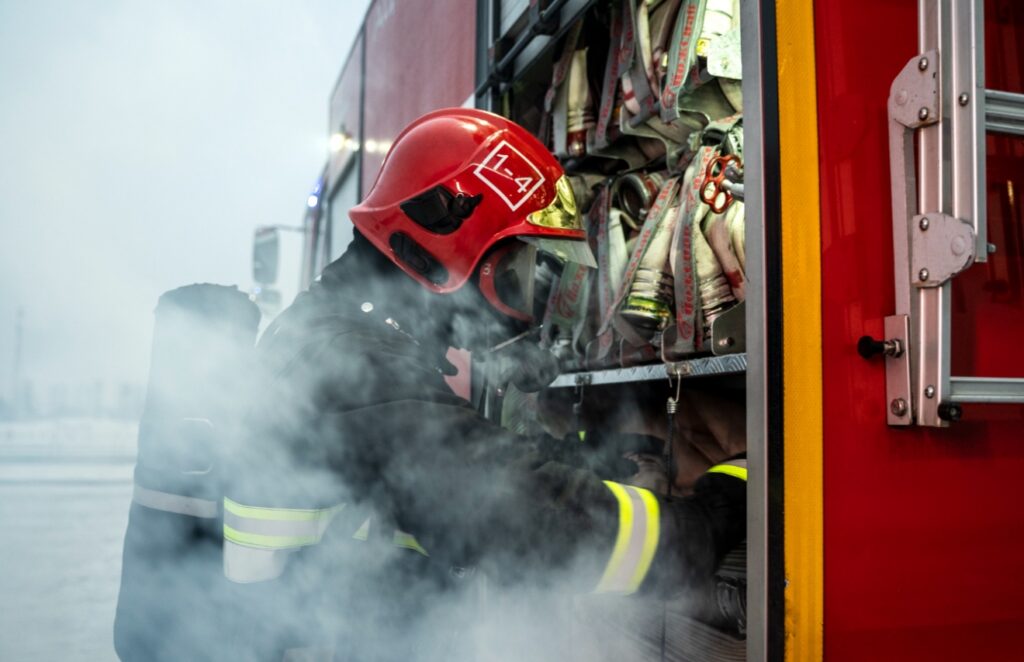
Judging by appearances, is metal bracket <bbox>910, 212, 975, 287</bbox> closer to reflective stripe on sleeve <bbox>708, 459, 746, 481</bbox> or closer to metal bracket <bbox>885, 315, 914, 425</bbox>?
metal bracket <bbox>885, 315, 914, 425</bbox>

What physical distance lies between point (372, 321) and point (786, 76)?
938 millimetres

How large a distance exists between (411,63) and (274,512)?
2.88 meters

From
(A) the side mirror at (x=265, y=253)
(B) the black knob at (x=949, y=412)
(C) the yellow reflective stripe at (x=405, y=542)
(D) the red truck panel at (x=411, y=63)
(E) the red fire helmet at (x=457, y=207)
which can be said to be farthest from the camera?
(D) the red truck panel at (x=411, y=63)

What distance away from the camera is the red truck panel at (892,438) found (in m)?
1.09

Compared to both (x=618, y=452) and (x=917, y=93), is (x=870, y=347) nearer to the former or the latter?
(x=917, y=93)

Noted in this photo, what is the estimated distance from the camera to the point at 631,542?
4.34 feet

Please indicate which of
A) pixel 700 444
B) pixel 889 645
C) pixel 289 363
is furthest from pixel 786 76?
pixel 700 444

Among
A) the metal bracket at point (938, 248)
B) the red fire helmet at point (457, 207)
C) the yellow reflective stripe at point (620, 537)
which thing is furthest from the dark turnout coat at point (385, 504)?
the metal bracket at point (938, 248)

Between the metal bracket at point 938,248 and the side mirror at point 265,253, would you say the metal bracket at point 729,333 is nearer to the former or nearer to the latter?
the metal bracket at point 938,248

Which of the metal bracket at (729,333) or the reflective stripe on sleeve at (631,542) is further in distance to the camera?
the metal bracket at (729,333)

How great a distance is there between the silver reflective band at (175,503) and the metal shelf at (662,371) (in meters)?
1.10

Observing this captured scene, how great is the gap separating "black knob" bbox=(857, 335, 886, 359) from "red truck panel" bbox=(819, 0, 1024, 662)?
1 cm

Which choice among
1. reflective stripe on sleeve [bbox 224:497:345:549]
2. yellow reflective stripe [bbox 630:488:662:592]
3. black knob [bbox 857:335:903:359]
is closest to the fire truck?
black knob [bbox 857:335:903:359]

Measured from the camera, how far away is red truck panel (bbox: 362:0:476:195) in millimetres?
3086
